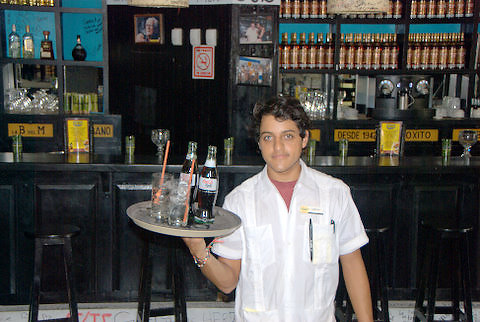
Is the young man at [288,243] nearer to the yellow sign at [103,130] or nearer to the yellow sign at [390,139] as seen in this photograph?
the yellow sign at [390,139]

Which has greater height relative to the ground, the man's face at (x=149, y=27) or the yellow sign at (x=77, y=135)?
the man's face at (x=149, y=27)

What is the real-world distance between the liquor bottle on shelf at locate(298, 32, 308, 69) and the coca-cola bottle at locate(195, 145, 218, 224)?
414cm

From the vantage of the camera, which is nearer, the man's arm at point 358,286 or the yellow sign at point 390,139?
the man's arm at point 358,286

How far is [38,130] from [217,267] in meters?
4.22

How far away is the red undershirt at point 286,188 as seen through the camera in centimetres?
192

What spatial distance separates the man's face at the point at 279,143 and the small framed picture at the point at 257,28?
418 cm

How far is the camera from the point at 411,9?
5980mm

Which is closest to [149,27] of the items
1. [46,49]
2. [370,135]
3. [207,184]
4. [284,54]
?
[46,49]

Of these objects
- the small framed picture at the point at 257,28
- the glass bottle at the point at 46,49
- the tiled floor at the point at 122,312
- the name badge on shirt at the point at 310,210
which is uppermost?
the small framed picture at the point at 257,28

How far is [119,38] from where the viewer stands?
22.7 ft

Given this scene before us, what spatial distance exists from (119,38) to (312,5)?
8.55 ft

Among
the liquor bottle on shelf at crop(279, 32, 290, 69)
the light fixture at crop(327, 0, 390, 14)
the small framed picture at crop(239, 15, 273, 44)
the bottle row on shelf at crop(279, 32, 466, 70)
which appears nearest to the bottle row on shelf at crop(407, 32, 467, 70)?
the bottle row on shelf at crop(279, 32, 466, 70)

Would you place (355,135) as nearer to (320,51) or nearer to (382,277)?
(320,51)

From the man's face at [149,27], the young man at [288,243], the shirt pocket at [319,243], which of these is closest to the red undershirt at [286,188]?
the young man at [288,243]
